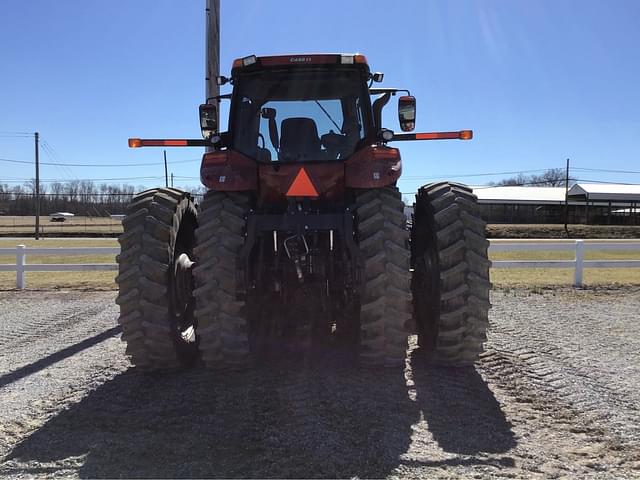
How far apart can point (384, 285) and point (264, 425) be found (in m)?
1.38

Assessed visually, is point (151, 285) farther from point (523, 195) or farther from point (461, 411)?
point (523, 195)

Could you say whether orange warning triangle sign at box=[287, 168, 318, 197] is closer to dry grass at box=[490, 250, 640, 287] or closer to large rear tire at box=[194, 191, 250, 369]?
large rear tire at box=[194, 191, 250, 369]

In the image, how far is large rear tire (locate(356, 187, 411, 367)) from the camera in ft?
13.8

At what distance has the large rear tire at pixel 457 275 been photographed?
14.3 feet

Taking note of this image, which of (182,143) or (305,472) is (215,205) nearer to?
(182,143)

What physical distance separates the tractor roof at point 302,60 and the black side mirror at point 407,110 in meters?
0.46

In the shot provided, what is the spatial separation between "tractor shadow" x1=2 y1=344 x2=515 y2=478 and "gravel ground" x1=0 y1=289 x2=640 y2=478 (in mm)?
12

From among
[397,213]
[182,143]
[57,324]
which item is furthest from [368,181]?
[57,324]

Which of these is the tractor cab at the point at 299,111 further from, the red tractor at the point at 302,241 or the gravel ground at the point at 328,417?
the gravel ground at the point at 328,417

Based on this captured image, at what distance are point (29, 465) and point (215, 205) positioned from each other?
2.29m

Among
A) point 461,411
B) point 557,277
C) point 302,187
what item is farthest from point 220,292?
point 557,277

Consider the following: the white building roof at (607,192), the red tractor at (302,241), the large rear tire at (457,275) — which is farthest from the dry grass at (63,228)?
the white building roof at (607,192)

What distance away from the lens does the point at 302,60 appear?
483 centimetres

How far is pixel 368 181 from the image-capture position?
4.52 meters
